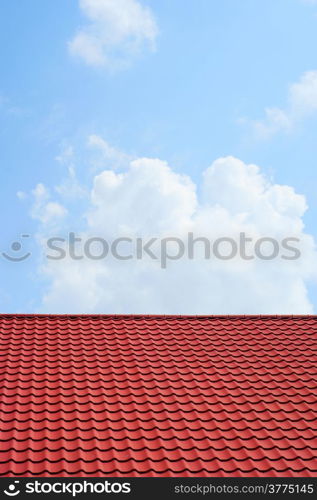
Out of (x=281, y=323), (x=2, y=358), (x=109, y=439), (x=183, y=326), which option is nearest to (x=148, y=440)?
(x=109, y=439)

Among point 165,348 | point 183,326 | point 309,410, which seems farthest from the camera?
point 183,326

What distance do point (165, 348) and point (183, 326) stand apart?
1.00m

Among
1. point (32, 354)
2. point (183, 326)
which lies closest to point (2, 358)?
point (32, 354)

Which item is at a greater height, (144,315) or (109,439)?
(144,315)

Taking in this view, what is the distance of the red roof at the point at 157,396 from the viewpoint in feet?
22.1

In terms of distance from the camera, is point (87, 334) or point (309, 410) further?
point (87, 334)

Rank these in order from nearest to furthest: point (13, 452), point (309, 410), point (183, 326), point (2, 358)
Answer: point (13, 452) < point (309, 410) < point (2, 358) < point (183, 326)

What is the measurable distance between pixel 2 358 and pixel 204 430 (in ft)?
10.1

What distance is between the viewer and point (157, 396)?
8008 mm

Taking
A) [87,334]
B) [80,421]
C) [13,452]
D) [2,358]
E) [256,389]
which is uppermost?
[87,334]

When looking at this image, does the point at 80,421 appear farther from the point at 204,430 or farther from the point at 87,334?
the point at 87,334

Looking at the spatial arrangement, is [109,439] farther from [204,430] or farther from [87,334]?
[87,334]

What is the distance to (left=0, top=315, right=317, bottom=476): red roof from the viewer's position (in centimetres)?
674

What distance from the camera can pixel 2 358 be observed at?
29.0ft
